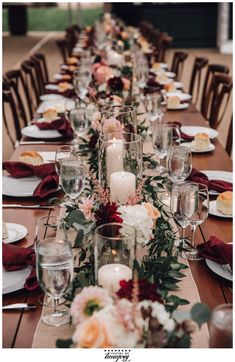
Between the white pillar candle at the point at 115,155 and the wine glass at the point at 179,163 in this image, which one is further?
the wine glass at the point at 179,163

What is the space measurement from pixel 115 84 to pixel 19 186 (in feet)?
3.44

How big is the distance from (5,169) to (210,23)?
10841 millimetres

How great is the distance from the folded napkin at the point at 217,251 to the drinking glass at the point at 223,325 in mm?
489

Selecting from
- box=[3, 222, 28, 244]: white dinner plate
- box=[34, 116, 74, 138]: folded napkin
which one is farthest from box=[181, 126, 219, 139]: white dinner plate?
box=[3, 222, 28, 244]: white dinner plate

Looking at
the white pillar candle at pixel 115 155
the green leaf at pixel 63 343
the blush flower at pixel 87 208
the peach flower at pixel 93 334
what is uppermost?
the white pillar candle at pixel 115 155

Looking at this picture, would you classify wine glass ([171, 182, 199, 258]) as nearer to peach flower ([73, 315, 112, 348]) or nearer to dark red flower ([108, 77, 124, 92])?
peach flower ([73, 315, 112, 348])

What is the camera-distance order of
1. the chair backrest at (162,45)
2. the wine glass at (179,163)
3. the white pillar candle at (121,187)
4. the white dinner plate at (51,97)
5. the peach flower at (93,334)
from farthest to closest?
the chair backrest at (162,45)
the white dinner plate at (51,97)
the wine glass at (179,163)
the white pillar candle at (121,187)
the peach flower at (93,334)

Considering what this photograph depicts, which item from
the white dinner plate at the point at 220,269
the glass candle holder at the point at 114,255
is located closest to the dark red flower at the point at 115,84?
the white dinner plate at the point at 220,269

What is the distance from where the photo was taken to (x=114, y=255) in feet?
4.15

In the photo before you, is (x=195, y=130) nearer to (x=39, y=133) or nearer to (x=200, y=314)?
(x=39, y=133)

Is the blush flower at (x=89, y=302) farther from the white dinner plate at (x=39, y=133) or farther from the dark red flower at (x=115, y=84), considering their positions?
the dark red flower at (x=115, y=84)

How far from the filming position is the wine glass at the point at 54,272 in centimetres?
128

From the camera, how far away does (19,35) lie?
55.2 feet

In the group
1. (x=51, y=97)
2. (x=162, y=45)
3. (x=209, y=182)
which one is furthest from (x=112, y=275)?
(x=162, y=45)
